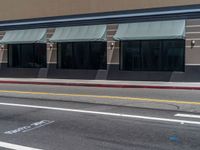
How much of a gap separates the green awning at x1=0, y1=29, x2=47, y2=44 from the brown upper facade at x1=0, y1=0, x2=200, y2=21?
1.07 m

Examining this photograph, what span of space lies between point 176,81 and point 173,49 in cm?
186

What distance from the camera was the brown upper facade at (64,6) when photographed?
2194 centimetres

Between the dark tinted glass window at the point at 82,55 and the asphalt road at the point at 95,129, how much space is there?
11.5 metres

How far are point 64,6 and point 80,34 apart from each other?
8.62ft

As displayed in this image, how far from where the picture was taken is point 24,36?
2631 centimetres

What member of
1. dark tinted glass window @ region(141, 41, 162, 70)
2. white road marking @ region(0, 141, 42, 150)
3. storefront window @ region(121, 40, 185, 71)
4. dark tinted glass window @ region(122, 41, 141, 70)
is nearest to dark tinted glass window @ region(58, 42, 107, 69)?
dark tinted glass window @ region(122, 41, 141, 70)

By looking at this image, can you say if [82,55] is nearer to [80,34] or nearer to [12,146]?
[80,34]

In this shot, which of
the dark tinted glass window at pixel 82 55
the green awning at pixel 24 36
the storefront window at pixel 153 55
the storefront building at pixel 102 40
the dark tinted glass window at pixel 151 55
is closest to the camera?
the storefront building at pixel 102 40

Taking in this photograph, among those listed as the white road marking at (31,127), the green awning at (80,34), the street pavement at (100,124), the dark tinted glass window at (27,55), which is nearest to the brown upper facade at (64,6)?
the green awning at (80,34)

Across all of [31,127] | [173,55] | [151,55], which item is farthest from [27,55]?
[31,127]

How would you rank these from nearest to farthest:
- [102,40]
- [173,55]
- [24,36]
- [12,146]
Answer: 1. [12,146]
2. [173,55]
3. [102,40]
4. [24,36]

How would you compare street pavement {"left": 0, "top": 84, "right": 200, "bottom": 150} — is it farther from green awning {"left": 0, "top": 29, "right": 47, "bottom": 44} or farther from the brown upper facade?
green awning {"left": 0, "top": 29, "right": 47, "bottom": 44}

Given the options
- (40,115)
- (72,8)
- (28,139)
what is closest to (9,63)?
(72,8)

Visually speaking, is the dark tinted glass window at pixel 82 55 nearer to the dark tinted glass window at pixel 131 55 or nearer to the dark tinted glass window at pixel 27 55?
the dark tinted glass window at pixel 131 55
